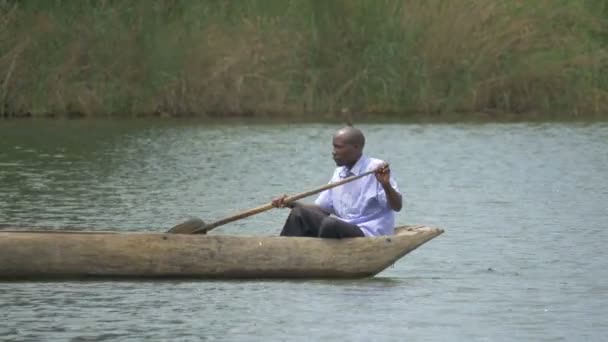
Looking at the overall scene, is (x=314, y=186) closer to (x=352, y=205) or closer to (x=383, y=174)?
(x=352, y=205)

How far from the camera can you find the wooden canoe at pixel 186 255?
12992 mm

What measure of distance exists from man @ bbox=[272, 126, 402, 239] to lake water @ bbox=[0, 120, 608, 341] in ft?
1.46

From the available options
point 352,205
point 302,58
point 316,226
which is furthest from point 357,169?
point 302,58

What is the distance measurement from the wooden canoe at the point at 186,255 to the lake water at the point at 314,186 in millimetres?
126

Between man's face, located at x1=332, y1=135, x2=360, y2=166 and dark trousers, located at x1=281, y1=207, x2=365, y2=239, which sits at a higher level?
man's face, located at x1=332, y1=135, x2=360, y2=166

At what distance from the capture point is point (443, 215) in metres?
19.0

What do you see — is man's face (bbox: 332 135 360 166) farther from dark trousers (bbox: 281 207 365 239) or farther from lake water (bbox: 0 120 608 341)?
lake water (bbox: 0 120 608 341)

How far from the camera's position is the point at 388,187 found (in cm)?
1312

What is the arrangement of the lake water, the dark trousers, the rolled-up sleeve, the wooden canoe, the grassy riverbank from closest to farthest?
the lake water → the wooden canoe → the dark trousers → the rolled-up sleeve → the grassy riverbank

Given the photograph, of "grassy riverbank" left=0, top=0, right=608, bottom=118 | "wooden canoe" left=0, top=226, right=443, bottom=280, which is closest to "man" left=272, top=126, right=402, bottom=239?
"wooden canoe" left=0, top=226, right=443, bottom=280

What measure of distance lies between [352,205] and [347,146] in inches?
19.2

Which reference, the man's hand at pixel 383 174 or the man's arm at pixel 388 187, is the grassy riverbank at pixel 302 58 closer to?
the man's arm at pixel 388 187

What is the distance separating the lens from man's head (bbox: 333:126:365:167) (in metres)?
13.4

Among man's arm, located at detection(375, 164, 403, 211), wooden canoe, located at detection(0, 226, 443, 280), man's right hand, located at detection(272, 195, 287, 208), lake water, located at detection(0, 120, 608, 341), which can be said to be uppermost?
man's arm, located at detection(375, 164, 403, 211)
